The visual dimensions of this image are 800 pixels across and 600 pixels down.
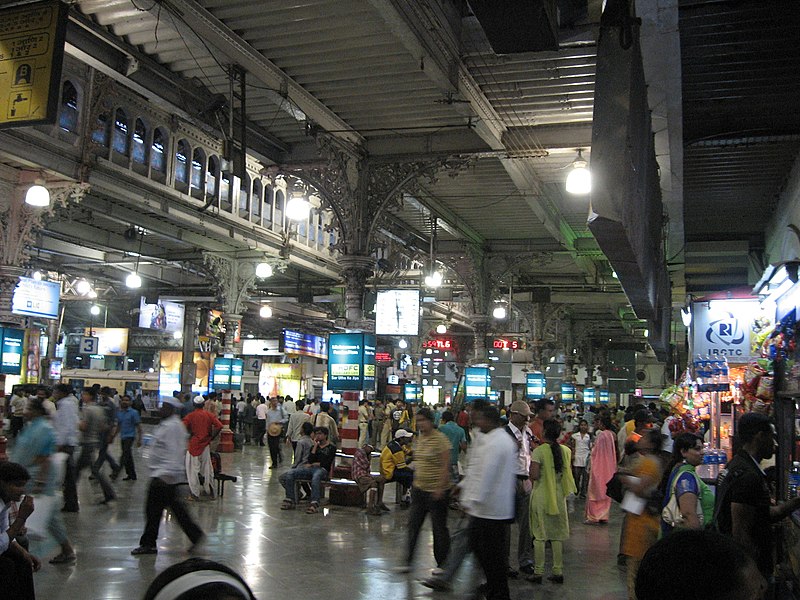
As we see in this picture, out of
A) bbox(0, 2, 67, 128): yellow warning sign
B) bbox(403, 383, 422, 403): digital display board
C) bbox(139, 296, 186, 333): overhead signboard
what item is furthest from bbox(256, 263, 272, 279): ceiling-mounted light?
bbox(403, 383, 422, 403): digital display board

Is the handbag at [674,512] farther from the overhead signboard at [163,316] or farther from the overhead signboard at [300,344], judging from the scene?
the overhead signboard at [163,316]

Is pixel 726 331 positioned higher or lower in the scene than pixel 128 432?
higher

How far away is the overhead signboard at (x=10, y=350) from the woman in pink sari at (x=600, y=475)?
11.5 m

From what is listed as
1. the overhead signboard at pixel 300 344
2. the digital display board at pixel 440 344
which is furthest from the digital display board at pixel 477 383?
the digital display board at pixel 440 344

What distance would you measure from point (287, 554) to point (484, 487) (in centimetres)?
Answer: 334

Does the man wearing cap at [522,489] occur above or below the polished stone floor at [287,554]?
above

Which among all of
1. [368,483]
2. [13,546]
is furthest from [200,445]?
[13,546]

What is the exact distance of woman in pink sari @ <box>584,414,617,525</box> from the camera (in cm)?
1222

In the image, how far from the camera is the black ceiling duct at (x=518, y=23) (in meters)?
4.33

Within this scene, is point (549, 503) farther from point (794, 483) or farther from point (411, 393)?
point (411, 393)

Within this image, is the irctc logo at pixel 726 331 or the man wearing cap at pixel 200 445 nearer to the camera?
the irctc logo at pixel 726 331

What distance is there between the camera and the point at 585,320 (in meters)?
41.5

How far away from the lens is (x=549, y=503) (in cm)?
789

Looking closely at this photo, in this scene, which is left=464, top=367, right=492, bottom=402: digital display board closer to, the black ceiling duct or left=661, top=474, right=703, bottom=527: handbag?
left=661, top=474, right=703, bottom=527: handbag
